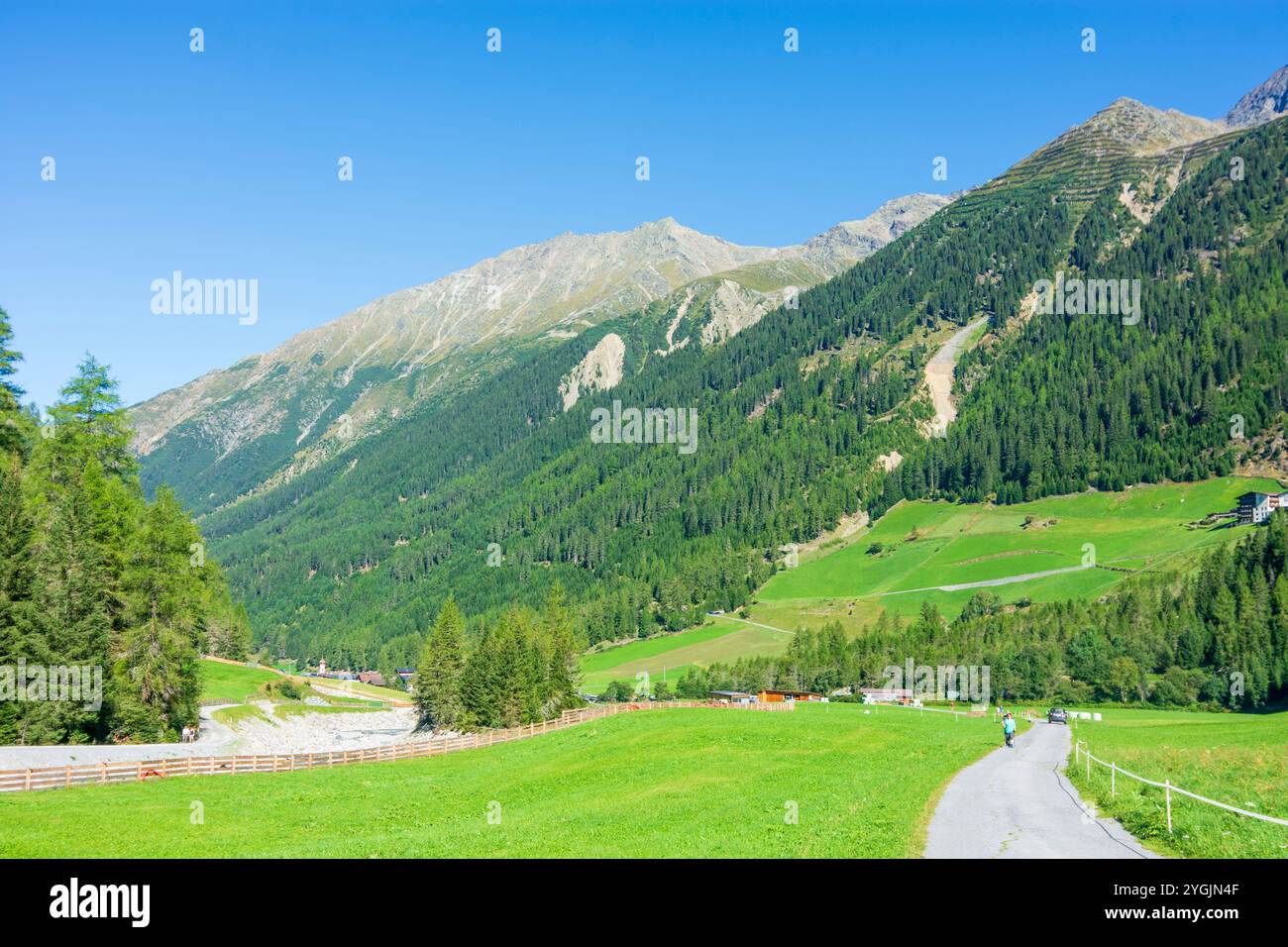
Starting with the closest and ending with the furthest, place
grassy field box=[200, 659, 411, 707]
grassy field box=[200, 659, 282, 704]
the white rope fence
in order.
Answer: the white rope fence, grassy field box=[200, 659, 282, 704], grassy field box=[200, 659, 411, 707]

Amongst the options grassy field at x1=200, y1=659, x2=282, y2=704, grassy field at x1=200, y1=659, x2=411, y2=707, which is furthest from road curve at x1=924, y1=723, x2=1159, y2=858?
grassy field at x1=200, y1=659, x2=282, y2=704

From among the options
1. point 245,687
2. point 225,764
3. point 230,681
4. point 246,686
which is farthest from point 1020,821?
point 230,681

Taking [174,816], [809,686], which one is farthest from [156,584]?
[809,686]

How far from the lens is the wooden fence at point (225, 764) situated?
4250cm

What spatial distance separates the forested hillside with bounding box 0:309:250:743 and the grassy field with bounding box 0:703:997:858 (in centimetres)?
1483

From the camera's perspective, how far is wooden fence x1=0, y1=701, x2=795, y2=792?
4250 centimetres

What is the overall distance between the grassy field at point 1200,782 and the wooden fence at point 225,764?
43.0 m

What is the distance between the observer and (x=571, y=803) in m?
42.6

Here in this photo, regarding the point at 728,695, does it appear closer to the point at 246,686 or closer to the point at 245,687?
the point at 246,686

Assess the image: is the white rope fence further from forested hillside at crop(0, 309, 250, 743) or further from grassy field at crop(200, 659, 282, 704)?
grassy field at crop(200, 659, 282, 704)

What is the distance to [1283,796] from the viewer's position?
35.3 m

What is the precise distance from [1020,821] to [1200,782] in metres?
17.0

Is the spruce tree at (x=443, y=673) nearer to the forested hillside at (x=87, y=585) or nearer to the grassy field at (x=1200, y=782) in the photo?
the forested hillside at (x=87, y=585)
